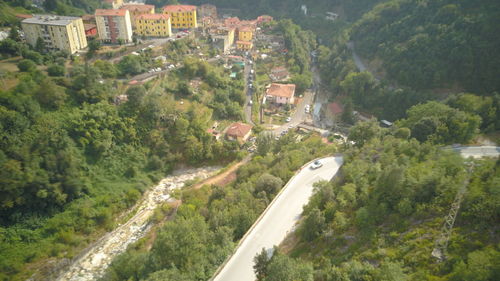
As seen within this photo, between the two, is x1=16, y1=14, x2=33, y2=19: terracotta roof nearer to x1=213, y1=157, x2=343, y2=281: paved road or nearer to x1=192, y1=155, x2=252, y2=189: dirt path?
x1=192, y1=155, x2=252, y2=189: dirt path

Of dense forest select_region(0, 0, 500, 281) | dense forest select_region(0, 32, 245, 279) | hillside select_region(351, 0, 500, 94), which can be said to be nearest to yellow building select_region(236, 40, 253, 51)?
dense forest select_region(0, 0, 500, 281)

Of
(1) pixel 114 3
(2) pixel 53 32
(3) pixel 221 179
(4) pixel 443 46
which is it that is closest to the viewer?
(3) pixel 221 179

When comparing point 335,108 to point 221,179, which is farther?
point 335,108

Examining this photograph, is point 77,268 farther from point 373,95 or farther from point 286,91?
point 373,95

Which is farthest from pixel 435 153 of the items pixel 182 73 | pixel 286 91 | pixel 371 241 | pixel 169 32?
pixel 169 32

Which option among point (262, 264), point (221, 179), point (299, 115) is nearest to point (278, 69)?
point (299, 115)

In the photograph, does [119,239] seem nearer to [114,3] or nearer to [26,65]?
[26,65]

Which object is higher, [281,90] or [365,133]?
[365,133]
